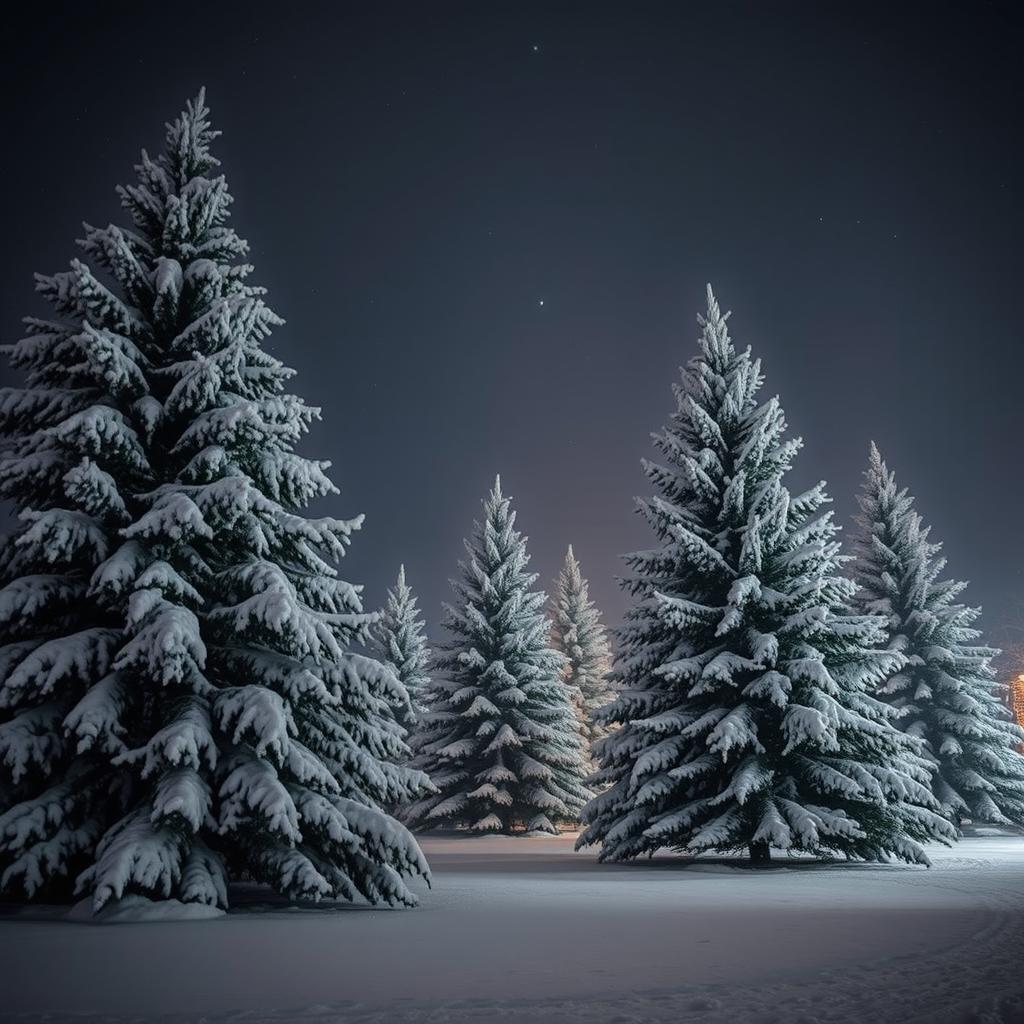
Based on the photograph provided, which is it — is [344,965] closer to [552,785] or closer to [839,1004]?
[839,1004]

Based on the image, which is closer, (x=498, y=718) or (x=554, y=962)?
(x=554, y=962)

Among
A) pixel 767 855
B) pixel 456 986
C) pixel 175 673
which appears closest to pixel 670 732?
pixel 767 855

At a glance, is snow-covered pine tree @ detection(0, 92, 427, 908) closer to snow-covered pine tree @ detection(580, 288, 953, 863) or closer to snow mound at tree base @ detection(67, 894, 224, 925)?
snow mound at tree base @ detection(67, 894, 224, 925)

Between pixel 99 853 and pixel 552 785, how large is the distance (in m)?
23.9

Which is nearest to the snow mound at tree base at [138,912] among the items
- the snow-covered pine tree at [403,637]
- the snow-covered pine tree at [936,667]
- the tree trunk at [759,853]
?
the tree trunk at [759,853]

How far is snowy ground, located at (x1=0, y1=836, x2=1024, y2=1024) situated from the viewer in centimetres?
455

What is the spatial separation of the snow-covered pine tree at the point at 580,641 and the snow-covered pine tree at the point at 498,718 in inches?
590

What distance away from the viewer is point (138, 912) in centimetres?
834

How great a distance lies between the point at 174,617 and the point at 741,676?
455 inches

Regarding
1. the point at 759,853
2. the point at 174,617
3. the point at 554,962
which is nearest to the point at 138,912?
the point at 174,617

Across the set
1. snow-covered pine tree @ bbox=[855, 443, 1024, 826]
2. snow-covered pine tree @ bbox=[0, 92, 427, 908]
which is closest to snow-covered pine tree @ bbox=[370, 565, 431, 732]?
snow-covered pine tree @ bbox=[855, 443, 1024, 826]

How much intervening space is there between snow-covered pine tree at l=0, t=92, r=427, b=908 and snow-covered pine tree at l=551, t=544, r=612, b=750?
38.1 meters

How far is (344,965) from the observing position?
5.94m

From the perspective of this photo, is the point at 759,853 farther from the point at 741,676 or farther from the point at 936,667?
the point at 936,667
